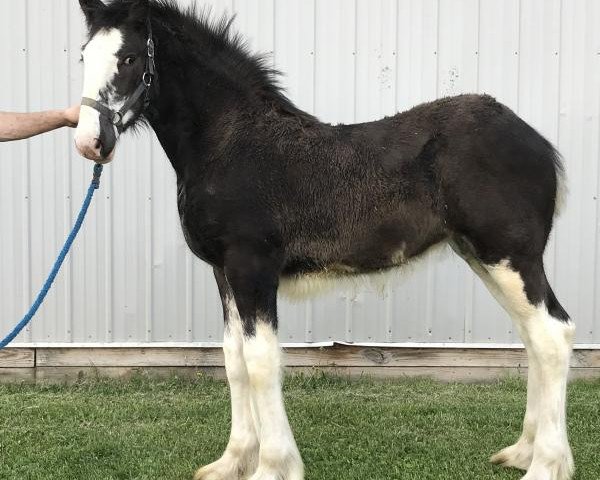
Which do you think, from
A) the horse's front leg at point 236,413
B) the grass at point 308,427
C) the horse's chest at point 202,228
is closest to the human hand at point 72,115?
the horse's chest at point 202,228

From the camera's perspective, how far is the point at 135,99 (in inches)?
112

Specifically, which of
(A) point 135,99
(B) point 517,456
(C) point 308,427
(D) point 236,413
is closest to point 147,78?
(A) point 135,99

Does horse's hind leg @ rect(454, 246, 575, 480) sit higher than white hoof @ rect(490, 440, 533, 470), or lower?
higher

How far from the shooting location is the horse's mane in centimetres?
311

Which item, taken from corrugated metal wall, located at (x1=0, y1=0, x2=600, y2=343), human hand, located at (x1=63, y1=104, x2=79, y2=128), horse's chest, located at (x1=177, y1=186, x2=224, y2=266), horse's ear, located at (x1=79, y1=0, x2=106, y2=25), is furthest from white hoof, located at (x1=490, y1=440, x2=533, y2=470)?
horse's ear, located at (x1=79, y1=0, x2=106, y2=25)

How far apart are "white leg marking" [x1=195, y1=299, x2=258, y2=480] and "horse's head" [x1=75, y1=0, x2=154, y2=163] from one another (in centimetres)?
105

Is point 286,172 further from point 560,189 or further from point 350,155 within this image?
point 560,189

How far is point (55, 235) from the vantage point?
5.03 meters

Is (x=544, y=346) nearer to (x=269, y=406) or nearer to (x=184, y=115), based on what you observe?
(x=269, y=406)

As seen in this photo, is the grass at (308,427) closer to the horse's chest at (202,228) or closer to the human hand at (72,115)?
the horse's chest at (202,228)

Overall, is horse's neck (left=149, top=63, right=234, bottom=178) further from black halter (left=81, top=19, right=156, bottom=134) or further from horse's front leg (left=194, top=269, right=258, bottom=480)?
horse's front leg (left=194, top=269, right=258, bottom=480)

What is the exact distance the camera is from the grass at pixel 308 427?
3.37 meters

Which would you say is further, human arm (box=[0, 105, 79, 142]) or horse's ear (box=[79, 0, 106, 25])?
human arm (box=[0, 105, 79, 142])

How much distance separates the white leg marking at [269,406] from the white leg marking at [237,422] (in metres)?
0.28
